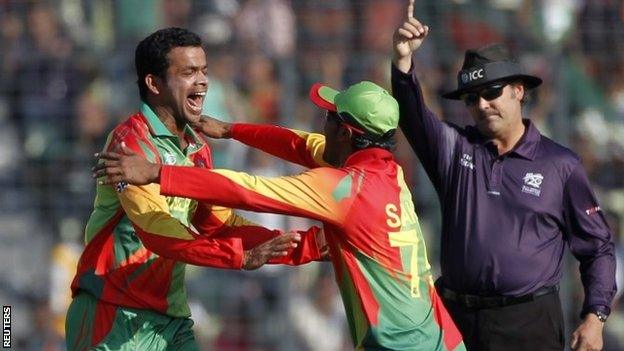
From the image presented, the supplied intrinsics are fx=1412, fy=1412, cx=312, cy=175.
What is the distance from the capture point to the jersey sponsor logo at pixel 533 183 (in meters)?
6.12

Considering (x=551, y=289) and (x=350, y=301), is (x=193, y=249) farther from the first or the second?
(x=551, y=289)

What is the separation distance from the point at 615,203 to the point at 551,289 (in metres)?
3.50

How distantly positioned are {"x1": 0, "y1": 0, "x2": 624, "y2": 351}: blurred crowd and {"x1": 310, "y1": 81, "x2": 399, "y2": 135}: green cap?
4.05m

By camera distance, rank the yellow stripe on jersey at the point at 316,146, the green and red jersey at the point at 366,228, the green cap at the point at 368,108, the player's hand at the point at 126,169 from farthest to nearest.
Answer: the yellow stripe on jersey at the point at 316,146
the green cap at the point at 368,108
the green and red jersey at the point at 366,228
the player's hand at the point at 126,169

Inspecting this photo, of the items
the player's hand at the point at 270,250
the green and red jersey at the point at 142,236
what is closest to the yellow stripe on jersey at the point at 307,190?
Result: the player's hand at the point at 270,250

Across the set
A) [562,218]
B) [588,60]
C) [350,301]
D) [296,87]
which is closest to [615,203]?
[588,60]

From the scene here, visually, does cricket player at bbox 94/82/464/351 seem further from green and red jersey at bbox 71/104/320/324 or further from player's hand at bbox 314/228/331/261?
player's hand at bbox 314/228/331/261

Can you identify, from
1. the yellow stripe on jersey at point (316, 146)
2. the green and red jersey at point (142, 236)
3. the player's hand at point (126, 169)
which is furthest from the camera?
the yellow stripe on jersey at point (316, 146)

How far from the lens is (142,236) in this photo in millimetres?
5281

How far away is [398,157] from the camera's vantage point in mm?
9562

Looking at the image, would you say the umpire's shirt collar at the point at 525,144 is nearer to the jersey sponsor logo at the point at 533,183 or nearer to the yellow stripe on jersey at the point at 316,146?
the jersey sponsor logo at the point at 533,183

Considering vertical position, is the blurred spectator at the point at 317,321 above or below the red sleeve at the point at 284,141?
below

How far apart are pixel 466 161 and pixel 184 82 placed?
4.46ft

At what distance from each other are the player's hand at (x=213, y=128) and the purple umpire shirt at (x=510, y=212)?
760 mm
